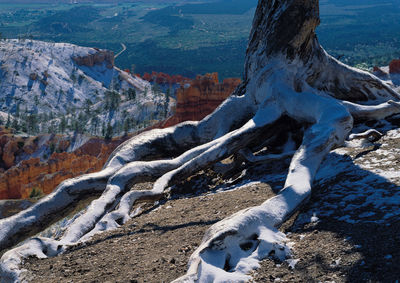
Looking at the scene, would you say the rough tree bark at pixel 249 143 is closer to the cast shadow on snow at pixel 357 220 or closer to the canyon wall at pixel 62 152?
the cast shadow on snow at pixel 357 220

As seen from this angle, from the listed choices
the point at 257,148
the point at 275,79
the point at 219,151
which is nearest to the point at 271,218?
the point at 219,151

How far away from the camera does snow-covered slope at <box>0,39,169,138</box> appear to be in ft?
351

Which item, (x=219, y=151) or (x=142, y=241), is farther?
(x=219, y=151)

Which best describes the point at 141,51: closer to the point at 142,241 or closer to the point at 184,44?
the point at 184,44

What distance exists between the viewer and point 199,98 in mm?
65938

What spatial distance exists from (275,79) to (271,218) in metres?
3.64

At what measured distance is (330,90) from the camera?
7.71 meters

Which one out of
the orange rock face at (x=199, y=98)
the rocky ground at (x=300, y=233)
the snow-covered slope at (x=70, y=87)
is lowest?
the snow-covered slope at (x=70, y=87)

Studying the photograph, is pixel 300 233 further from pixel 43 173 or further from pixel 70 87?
pixel 70 87

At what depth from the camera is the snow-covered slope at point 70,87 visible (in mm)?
107125

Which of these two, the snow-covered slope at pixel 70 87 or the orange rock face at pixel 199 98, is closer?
the orange rock face at pixel 199 98

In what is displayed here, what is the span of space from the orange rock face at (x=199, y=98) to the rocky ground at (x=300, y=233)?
5604 cm

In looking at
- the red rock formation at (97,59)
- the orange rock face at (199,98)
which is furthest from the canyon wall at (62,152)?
the red rock formation at (97,59)

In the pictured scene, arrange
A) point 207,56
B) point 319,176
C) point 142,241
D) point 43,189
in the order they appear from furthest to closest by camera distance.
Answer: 1. point 207,56
2. point 43,189
3. point 319,176
4. point 142,241
